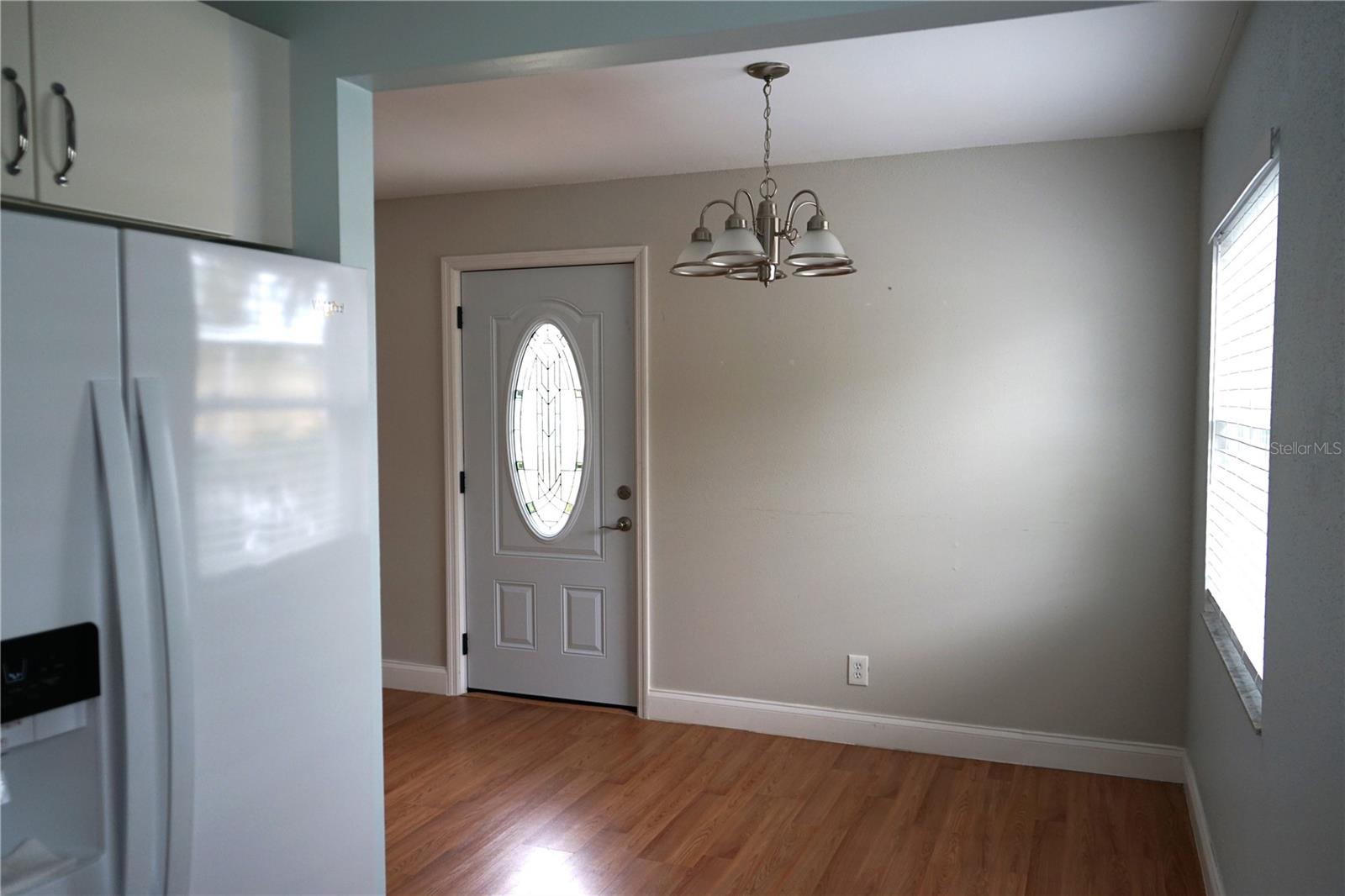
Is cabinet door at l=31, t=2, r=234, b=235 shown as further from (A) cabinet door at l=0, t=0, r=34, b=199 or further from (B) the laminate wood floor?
(B) the laminate wood floor

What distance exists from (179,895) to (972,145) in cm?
360

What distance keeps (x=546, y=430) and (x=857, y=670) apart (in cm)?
183

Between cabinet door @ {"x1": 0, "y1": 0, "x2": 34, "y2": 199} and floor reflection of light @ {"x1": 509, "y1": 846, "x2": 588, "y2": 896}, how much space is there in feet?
7.52

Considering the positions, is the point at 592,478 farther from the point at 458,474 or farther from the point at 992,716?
the point at 992,716

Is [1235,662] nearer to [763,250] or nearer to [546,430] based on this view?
[763,250]

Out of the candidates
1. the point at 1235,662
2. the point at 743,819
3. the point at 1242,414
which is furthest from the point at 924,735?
the point at 1242,414

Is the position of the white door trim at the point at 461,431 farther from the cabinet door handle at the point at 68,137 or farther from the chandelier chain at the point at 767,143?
the cabinet door handle at the point at 68,137

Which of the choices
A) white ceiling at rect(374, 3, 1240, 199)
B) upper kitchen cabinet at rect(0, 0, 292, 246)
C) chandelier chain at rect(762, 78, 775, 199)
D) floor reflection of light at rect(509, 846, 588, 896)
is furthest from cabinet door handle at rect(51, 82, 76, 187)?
floor reflection of light at rect(509, 846, 588, 896)

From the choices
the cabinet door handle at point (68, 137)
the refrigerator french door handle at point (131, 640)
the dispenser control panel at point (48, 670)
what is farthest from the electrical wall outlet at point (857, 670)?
the cabinet door handle at point (68, 137)

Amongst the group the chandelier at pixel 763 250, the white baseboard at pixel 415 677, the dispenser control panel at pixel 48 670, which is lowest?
the white baseboard at pixel 415 677

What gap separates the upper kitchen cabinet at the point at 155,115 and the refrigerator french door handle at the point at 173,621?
45cm

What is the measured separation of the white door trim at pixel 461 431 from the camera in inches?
177

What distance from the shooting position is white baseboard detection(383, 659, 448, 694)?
5004 mm

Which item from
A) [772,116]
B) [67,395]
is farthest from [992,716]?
[67,395]
